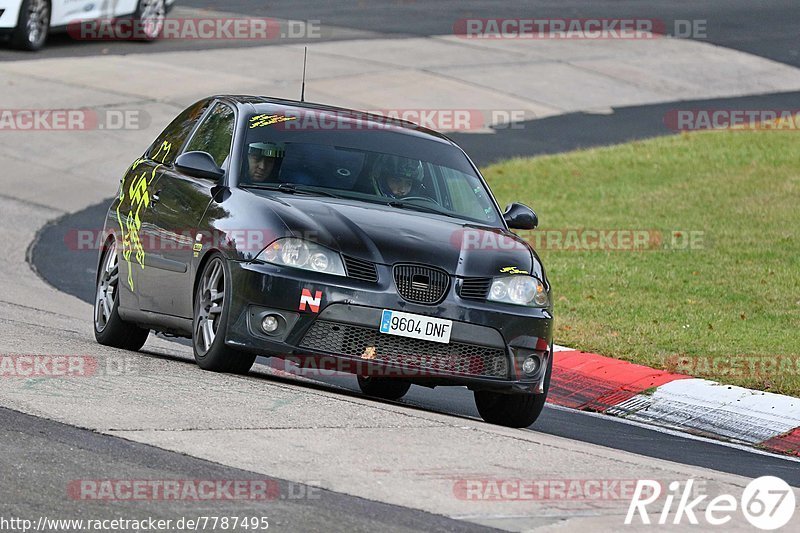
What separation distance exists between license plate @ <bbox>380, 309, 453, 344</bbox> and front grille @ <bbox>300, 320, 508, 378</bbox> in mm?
33

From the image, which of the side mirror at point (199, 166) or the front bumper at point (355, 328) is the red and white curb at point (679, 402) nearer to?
the front bumper at point (355, 328)

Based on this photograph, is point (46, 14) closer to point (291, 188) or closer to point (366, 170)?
point (366, 170)

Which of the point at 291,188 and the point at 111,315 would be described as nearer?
the point at 291,188

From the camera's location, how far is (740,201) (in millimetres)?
20094

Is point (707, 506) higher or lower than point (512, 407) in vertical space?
higher

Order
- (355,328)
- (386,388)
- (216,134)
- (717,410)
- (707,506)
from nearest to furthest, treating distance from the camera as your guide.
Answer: (707,506) < (355,328) < (216,134) < (386,388) < (717,410)

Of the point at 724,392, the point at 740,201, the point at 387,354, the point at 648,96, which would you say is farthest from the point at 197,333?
the point at 648,96

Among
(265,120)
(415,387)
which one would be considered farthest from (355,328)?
(415,387)

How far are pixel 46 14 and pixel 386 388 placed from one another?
56.4 ft

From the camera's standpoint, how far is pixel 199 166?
31.1 ft

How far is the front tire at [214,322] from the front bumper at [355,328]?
4.0 inches

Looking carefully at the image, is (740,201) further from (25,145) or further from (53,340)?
(53,340)

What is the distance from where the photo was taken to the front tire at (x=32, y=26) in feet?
84.4

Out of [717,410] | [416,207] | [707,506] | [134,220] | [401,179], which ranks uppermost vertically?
[401,179]
